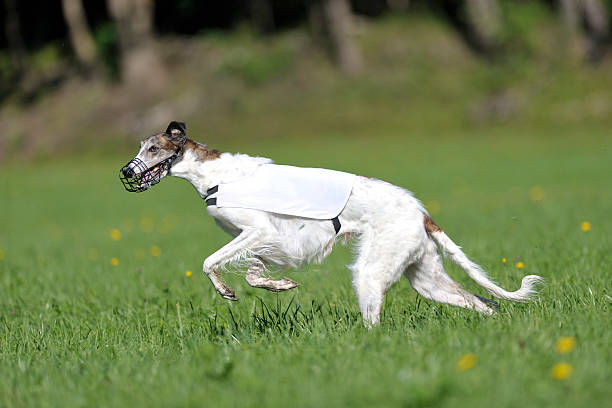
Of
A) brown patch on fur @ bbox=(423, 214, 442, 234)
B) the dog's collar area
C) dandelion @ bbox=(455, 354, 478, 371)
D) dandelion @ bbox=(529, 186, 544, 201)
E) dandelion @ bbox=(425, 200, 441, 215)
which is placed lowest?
dandelion @ bbox=(529, 186, 544, 201)

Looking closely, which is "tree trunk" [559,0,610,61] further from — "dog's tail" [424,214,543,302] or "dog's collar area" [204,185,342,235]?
"dog's collar area" [204,185,342,235]

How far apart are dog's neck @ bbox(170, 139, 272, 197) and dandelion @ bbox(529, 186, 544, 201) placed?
8.75 meters

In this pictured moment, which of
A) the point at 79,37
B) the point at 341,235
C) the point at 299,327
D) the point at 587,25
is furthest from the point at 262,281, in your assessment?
the point at 79,37

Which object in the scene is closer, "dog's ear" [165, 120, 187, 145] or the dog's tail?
the dog's tail

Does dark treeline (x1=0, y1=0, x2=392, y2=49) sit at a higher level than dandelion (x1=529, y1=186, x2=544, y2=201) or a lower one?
higher

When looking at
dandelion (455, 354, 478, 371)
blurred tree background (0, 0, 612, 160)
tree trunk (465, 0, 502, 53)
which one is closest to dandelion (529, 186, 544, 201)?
dandelion (455, 354, 478, 371)

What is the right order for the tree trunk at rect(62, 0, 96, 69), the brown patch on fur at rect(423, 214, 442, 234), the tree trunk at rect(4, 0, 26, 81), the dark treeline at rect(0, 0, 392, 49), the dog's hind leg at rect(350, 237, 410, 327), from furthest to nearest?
1. the tree trunk at rect(4, 0, 26, 81)
2. the dark treeline at rect(0, 0, 392, 49)
3. the tree trunk at rect(62, 0, 96, 69)
4. the brown patch on fur at rect(423, 214, 442, 234)
5. the dog's hind leg at rect(350, 237, 410, 327)

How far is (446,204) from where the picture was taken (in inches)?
519

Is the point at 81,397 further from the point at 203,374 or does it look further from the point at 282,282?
the point at 282,282

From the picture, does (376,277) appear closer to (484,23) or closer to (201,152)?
(201,152)

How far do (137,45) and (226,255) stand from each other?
2884 centimetres

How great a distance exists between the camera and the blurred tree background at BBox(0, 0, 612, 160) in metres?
27.4

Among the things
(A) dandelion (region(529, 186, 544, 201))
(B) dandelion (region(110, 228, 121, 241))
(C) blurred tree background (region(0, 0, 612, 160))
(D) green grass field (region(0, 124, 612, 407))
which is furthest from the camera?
(C) blurred tree background (region(0, 0, 612, 160))

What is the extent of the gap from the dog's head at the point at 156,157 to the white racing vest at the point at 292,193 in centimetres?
44
